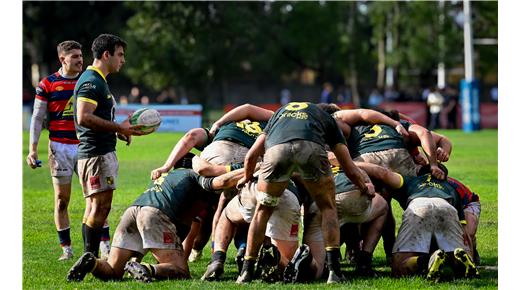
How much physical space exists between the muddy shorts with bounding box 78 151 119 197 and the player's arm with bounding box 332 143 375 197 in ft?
7.91

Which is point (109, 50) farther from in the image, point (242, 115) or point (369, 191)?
point (369, 191)

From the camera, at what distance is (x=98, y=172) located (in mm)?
9758

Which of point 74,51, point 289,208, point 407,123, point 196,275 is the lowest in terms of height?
point 196,275

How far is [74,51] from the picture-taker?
34.7 ft

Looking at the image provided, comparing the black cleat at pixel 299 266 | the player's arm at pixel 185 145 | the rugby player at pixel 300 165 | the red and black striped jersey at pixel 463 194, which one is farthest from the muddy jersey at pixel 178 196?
the red and black striped jersey at pixel 463 194

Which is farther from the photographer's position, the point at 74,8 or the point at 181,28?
the point at 74,8

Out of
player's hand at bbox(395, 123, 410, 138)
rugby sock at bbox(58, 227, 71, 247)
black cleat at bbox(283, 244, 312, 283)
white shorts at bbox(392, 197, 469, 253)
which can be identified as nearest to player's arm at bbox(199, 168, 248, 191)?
black cleat at bbox(283, 244, 312, 283)

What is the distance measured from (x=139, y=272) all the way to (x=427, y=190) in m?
2.91

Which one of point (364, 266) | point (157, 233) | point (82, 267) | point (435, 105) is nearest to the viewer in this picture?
point (82, 267)

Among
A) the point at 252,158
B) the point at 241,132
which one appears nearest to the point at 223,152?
the point at 241,132

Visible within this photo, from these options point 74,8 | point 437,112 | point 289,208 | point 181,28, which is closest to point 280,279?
point 289,208
